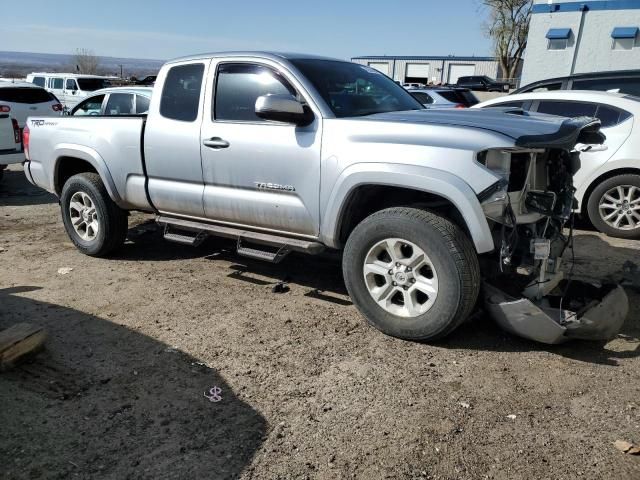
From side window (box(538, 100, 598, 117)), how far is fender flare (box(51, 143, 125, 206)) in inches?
210

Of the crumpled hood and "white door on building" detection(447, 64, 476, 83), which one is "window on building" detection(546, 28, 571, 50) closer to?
the crumpled hood

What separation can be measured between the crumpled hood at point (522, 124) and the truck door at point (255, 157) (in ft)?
1.97

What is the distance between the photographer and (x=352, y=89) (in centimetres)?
477

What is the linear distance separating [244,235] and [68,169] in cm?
272

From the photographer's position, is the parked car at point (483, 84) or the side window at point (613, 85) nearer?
the side window at point (613, 85)

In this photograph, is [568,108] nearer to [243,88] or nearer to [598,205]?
[598,205]

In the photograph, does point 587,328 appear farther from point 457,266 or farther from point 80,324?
point 80,324

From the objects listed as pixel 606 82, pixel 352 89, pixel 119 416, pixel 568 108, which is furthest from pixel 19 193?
pixel 606 82

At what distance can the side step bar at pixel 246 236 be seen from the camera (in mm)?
4480

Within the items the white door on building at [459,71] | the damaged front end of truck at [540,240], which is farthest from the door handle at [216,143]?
the white door on building at [459,71]

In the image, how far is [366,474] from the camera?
271 centimetres

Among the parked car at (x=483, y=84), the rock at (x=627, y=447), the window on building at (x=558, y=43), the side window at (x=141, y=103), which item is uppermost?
the window on building at (x=558, y=43)

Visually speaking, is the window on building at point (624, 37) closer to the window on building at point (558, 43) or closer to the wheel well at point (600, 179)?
the window on building at point (558, 43)

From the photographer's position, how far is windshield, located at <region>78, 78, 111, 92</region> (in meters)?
21.2
